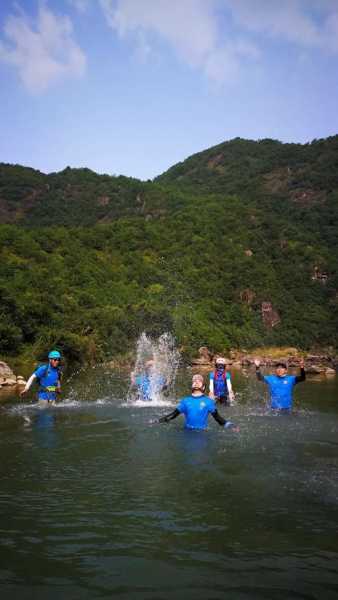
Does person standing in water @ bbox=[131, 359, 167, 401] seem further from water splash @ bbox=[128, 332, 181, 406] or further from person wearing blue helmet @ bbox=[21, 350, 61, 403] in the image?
person wearing blue helmet @ bbox=[21, 350, 61, 403]

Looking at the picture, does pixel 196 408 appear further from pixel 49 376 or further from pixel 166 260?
pixel 166 260

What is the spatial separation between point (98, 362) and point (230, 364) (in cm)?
1937

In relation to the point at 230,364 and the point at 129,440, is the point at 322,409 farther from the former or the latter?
the point at 230,364

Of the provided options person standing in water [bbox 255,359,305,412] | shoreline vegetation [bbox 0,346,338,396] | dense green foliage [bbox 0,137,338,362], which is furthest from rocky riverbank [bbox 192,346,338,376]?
person standing in water [bbox 255,359,305,412]

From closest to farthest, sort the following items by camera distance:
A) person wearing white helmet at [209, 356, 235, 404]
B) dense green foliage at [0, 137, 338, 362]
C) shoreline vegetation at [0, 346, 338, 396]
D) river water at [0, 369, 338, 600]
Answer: river water at [0, 369, 338, 600], person wearing white helmet at [209, 356, 235, 404], shoreline vegetation at [0, 346, 338, 396], dense green foliage at [0, 137, 338, 362]

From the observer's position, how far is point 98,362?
43.3 metres

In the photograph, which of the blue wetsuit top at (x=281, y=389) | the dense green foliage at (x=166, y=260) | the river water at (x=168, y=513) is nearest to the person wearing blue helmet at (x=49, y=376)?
the river water at (x=168, y=513)

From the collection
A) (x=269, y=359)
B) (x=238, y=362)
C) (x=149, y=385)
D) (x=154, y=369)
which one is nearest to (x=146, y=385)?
(x=149, y=385)

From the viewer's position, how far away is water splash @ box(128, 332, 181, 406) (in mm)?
19625

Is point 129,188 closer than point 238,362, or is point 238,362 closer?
point 238,362

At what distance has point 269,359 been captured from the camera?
2537 inches

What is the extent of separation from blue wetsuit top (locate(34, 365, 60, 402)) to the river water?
106 inches

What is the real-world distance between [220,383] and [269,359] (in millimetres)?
50389

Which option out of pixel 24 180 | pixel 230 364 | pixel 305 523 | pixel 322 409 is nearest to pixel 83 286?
pixel 230 364
